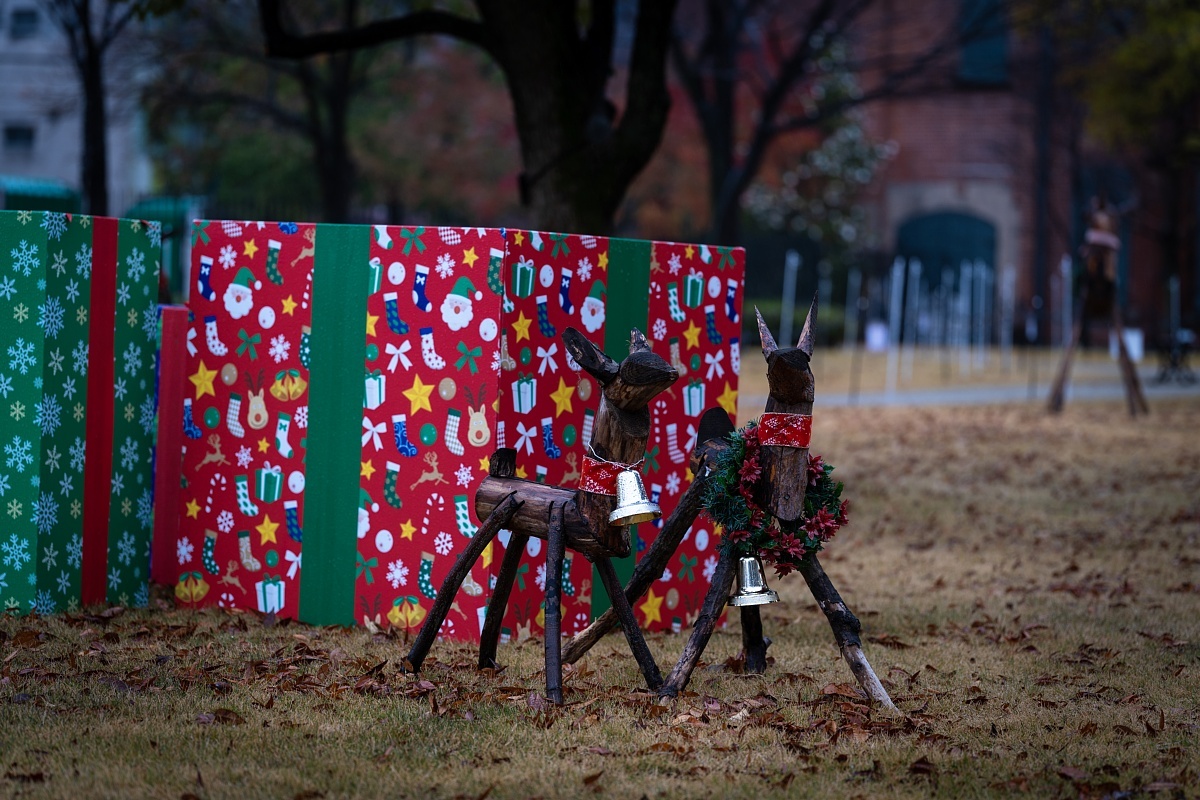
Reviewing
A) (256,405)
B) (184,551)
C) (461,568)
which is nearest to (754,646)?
(461,568)

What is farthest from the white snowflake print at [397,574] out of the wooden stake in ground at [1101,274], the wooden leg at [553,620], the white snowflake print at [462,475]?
the wooden stake in ground at [1101,274]

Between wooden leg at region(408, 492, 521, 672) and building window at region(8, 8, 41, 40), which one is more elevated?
building window at region(8, 8, 41, 40)

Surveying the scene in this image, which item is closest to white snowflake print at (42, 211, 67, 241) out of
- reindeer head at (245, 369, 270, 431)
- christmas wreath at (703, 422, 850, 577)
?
reindeer head at (245, 369, 270, 431)

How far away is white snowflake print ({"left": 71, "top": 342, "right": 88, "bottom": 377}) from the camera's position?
6.14 meters

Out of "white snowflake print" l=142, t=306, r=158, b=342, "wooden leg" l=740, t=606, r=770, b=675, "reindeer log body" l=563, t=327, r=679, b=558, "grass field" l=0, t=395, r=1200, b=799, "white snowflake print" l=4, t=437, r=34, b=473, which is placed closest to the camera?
"grass field" l=0, t=395, r=1200, b=799

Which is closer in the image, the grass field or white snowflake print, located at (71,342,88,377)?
the grass field

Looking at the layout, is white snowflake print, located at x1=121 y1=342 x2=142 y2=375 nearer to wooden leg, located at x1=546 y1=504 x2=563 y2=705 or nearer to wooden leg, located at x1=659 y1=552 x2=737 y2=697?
wooden leg, located at x1=546 y1=504 x2=563 y2=705

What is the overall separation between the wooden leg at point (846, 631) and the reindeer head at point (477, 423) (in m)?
1.49

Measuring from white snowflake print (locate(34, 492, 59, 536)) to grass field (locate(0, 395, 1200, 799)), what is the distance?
42cm

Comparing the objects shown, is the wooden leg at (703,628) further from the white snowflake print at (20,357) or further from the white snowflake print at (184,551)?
the white snowflake print at (20,357)

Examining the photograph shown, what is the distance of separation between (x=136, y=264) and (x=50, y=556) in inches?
53.3

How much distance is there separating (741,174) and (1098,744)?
1276 cm

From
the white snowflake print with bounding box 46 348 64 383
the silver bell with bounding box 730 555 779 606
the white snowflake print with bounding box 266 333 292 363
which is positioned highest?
the white snowflake print with bounding box 266 333 292 363

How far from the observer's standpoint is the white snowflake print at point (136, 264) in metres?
6.39
